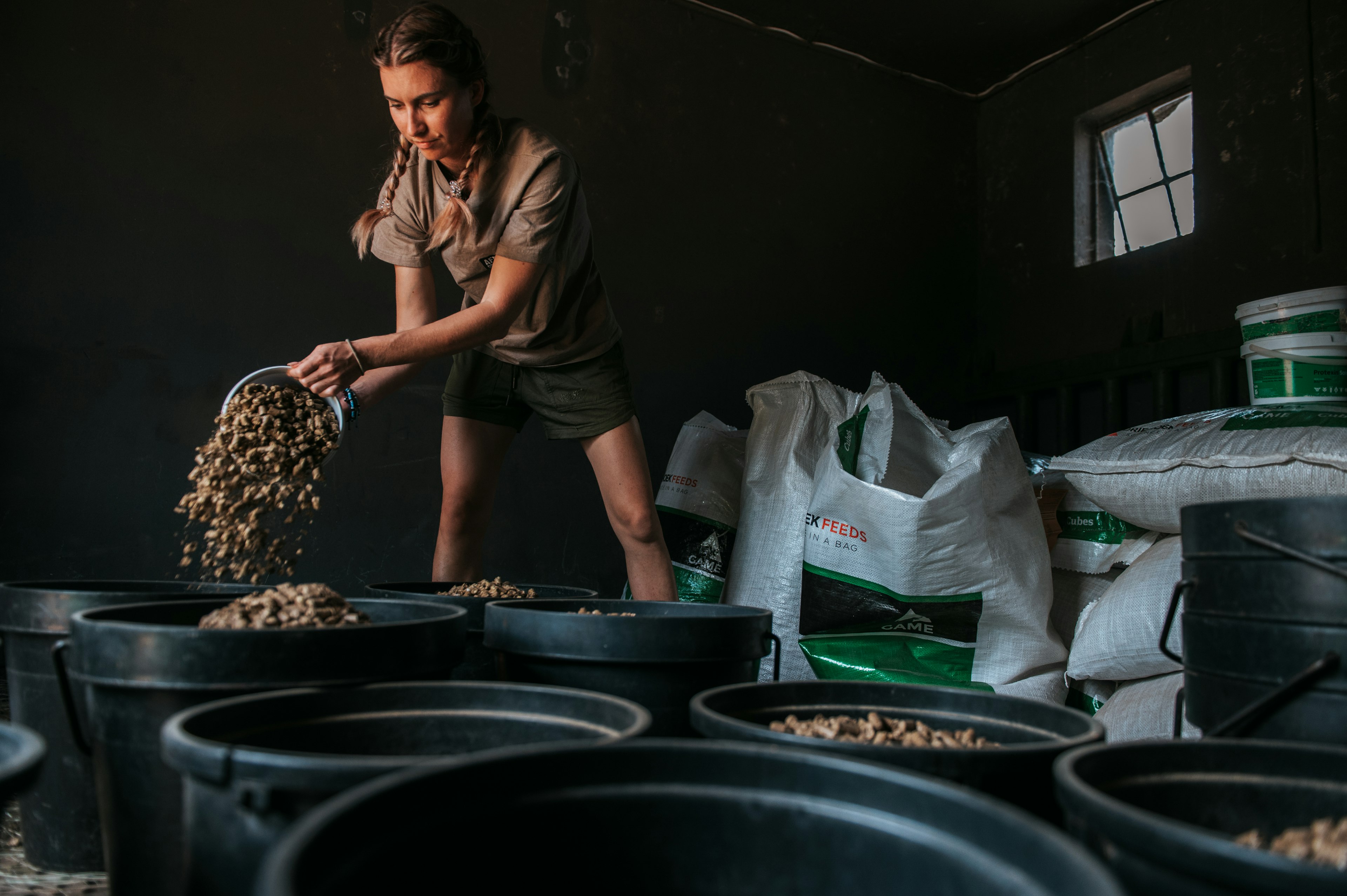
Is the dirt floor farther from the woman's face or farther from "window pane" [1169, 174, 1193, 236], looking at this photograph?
"window pane" [1169, 174, 1193, 236]

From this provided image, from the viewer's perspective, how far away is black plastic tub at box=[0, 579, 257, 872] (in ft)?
3.17

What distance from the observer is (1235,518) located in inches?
32.3

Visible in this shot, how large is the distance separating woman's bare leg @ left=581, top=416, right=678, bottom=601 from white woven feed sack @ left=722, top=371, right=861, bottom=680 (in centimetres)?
23

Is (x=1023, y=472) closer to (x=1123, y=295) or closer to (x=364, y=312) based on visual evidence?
(x=1123, y=295)

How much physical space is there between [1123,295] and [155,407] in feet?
9.43

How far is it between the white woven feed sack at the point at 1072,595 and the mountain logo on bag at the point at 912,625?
33 cm

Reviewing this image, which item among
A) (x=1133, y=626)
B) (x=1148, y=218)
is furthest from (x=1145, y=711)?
(x=1148, y=218)

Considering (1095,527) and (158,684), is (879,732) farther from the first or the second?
(1095,527)

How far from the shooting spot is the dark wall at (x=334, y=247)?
6.92 feet

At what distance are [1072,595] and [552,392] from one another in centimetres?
126

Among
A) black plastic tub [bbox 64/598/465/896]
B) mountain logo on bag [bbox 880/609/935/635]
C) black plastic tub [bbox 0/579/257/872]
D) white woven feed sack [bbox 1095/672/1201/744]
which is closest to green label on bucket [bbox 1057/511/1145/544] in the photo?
white woven feed sack [bbox 1095/672/1201/744]

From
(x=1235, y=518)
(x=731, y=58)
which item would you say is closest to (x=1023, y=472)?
(x=1235, y=518)

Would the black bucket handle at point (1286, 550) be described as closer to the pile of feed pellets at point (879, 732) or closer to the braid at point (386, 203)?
the pile of feed pellets at point (879, 732)

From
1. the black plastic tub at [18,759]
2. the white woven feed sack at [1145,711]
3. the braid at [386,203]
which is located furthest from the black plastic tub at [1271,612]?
the braid at [386,203]
